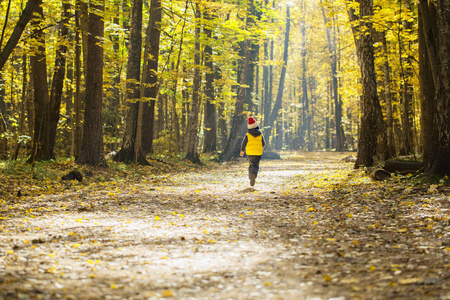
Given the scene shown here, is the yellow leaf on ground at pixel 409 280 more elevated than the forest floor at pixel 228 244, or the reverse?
the yellow leaf on ground at pixel 409 280

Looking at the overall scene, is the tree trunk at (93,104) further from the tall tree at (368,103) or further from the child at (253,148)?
the tall tree at (368,103)

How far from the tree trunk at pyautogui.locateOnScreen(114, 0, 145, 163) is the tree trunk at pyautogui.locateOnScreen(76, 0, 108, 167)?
7.27ft

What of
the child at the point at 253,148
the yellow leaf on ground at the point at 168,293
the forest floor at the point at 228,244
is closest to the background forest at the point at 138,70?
the forest floor at the point at 228,244

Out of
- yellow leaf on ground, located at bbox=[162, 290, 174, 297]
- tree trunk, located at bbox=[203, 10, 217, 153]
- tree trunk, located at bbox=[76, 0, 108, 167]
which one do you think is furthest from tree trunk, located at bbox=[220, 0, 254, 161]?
yellow leaf on ground, located at bbox=[162, 290, 174, 297]

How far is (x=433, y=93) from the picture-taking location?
9477 millimetres

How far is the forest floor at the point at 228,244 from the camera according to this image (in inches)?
129

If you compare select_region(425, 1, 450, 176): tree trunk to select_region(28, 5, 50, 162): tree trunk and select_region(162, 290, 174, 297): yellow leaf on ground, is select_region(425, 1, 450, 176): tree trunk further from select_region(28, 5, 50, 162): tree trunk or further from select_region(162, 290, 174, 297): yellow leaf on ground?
select_region(28, 5, 50, 162): tree trunk

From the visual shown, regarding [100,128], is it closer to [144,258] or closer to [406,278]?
[144,258]

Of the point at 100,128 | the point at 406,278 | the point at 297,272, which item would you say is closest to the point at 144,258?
the point at 297,272

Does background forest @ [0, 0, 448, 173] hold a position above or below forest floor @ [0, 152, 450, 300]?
above

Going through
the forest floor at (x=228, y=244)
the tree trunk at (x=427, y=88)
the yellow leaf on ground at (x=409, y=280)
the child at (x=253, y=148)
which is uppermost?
the tree trunk at (x=427, y=88)

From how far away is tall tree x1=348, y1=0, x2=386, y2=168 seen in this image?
12.5 metres

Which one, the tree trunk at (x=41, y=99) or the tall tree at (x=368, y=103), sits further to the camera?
the tree trunk at (x=41, y=99)

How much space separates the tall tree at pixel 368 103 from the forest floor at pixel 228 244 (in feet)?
11.4
